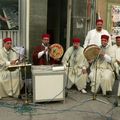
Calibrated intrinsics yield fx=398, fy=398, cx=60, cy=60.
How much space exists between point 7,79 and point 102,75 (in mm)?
2387

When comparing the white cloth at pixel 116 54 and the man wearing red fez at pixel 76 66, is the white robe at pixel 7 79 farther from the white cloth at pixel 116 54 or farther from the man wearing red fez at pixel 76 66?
the white cloth at pixel 116 54

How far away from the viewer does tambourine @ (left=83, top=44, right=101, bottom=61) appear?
31.6 feet

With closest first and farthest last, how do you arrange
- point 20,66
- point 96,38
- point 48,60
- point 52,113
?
point 52,113 → point 20,66 → point 48,60 → point 96,38

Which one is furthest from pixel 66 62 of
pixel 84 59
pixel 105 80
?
pixel 105 80

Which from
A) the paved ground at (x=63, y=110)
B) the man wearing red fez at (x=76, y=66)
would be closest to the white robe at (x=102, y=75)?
the man wearing red fez at (x=76, y=66)

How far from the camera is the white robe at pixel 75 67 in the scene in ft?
33.8

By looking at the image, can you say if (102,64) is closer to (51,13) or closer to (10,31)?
(10,31)

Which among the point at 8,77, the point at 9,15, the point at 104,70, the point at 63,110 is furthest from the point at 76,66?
the point at 9,15

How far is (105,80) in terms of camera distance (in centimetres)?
992

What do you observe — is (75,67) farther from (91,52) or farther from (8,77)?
(8,77)

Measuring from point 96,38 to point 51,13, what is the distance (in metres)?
3.68

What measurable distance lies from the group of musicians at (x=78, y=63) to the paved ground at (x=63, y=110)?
409 millimetres

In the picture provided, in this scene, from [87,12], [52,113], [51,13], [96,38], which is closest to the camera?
[52,113]

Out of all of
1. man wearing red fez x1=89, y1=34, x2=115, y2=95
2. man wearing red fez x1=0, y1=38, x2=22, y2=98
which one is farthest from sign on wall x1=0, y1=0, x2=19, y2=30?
man wearing red fez x1=89, y1=34, x2=115, y2=95
